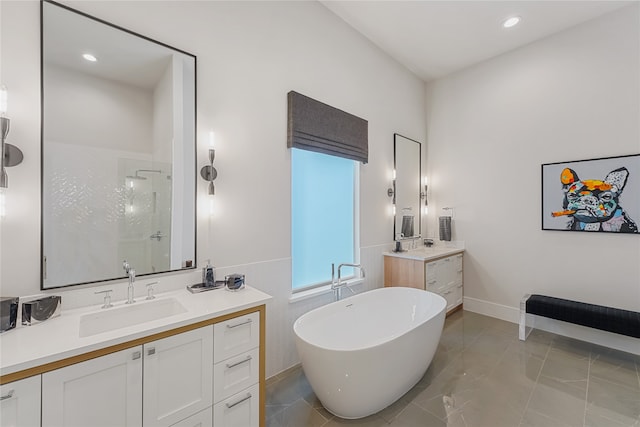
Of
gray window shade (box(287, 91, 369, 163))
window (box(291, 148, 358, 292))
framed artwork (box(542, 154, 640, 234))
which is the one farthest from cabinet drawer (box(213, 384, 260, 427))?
framed artwork (box(542, 154, 640, 234))

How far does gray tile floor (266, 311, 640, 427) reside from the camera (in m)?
1.77

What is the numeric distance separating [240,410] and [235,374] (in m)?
0.21

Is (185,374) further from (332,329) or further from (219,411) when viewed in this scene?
(332,329)

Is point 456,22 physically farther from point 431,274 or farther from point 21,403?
point 21,403

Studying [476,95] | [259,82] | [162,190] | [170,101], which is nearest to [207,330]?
[162,190]

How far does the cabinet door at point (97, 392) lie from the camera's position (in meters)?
0.98

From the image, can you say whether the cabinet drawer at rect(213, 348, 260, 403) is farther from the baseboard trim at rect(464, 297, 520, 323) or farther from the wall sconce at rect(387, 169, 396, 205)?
the baseboard trim at rect(464, 297, 520, 323)

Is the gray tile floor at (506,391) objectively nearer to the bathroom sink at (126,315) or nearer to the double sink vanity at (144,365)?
the double sink vanity at (144,365)

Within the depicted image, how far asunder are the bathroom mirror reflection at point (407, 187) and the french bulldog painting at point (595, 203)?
5.27 ft

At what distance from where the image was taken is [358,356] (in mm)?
1584

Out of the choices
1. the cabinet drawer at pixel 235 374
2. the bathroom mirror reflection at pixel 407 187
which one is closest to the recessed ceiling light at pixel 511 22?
the bathroom mirror reflection at pixel 407 187

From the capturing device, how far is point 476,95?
12.0 ft

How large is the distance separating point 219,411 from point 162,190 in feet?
4.43

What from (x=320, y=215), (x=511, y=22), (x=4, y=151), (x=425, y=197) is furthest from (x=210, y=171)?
(x=511, y=22)
